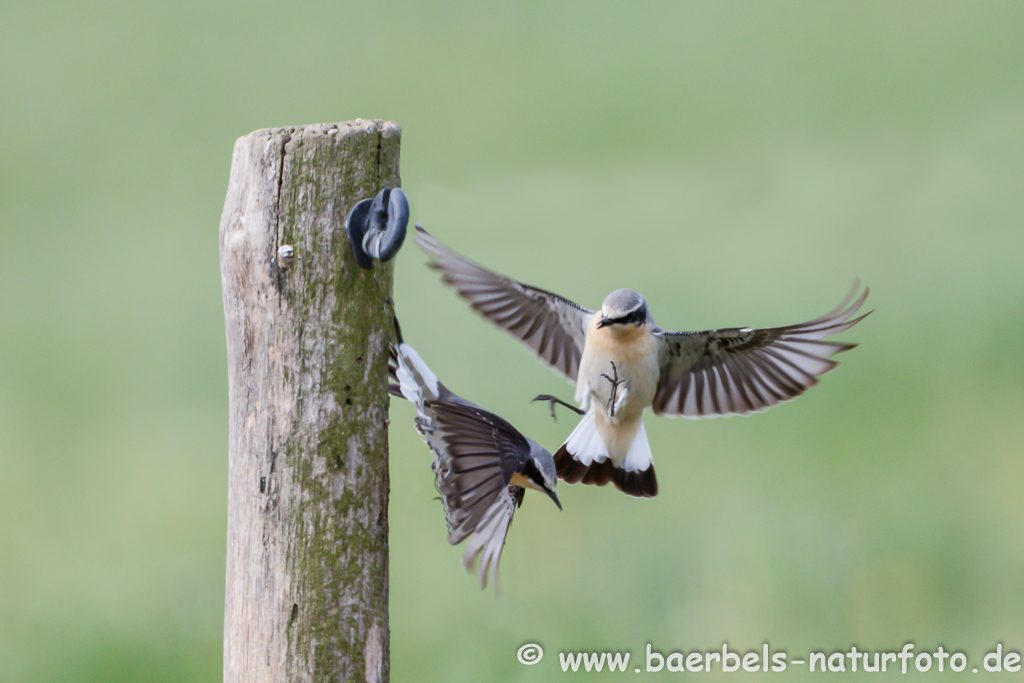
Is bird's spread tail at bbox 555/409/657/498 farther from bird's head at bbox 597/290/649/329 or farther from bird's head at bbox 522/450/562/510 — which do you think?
bird's head at bbox 522/450/562/510

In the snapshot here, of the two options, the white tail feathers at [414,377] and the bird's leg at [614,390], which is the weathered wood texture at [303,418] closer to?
the white tail feathers at [414,377]

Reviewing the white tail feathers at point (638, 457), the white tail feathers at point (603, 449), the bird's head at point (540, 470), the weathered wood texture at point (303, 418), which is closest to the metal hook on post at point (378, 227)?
the weathered wood texture at point (303, 418)

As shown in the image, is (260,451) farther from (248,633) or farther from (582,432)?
(582,432)

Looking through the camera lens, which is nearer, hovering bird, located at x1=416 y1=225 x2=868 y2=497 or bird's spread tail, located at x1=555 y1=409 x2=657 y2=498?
hovering bird, located at x1=416 y1=225 x2=868 y2=497

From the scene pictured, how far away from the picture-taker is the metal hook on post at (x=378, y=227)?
8.20ft

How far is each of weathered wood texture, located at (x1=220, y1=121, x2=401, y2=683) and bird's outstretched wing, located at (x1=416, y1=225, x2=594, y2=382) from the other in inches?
66.0

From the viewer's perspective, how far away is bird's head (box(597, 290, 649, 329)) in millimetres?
3762

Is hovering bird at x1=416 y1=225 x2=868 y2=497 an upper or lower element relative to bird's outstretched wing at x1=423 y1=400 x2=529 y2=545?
upper

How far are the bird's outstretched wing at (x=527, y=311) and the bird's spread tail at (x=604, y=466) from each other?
0.41 m

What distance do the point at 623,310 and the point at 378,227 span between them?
4.94ft

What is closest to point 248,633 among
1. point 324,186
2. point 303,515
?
point 303,515

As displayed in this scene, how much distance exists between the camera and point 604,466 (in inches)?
168

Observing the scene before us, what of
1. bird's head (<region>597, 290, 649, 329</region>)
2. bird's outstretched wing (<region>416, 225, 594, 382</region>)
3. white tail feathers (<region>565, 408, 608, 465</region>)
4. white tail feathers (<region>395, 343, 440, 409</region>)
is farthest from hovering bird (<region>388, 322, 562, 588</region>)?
bird's outstretched wing (<region>416, 225, 594, 382</region>)

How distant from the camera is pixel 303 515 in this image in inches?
97.3
